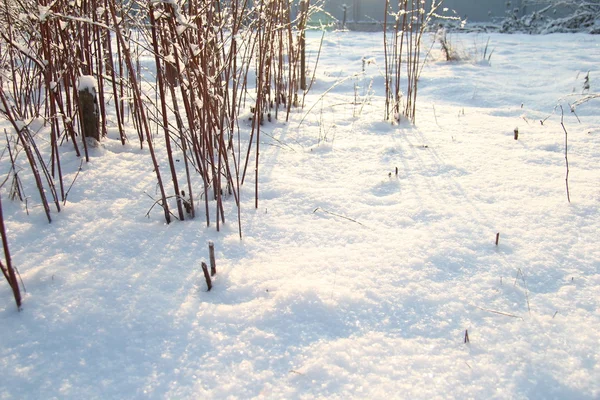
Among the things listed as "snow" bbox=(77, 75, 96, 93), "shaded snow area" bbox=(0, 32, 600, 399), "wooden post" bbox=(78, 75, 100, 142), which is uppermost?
"snow" bbox=(77, 75, 96, 93)

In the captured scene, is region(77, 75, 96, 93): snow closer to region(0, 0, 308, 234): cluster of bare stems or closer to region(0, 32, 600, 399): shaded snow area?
region(0, 0, 308, 234): cluster of bare stems

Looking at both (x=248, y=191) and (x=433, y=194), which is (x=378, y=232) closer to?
(x=433, y=194)

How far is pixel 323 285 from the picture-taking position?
32.1 inches

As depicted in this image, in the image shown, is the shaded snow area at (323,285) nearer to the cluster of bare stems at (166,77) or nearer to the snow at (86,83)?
the cluster of bare stems at (166,77)

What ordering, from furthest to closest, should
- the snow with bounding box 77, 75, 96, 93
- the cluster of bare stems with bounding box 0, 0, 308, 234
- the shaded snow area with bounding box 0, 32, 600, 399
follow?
the snow with bounding box 77, 75, 96, 93 < the cluster of bare stems with bounding box 0, 0, 308, 234 < the shaded snow area with bounding box 0, 32, 600, 399

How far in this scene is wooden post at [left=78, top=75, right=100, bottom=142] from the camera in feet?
4.14

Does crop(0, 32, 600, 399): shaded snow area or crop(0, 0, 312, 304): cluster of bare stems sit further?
crop(0, 0, 312, 304): cluster of bare stems

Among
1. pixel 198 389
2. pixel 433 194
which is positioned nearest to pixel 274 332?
pixel 198 389

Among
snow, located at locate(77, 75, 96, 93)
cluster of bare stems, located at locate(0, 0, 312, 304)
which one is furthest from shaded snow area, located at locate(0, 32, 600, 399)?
snow, located at locate(77, 75, 96, 93)

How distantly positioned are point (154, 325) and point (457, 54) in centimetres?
424

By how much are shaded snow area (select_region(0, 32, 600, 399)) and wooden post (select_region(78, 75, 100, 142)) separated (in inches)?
4.1

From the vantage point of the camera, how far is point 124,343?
0.67m

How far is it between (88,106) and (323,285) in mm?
1004

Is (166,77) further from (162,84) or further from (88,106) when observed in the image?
(88,106)
